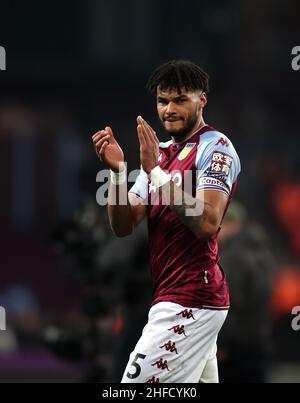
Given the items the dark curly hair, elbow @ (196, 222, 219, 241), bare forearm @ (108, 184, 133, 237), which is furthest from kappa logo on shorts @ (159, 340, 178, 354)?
the dark curly hair

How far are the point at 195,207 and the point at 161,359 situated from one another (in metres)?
0.89

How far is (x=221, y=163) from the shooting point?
276 inches

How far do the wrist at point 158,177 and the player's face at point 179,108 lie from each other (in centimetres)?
38

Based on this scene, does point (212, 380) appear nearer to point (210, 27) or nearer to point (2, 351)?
point (2, 351)

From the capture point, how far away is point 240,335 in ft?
35.0

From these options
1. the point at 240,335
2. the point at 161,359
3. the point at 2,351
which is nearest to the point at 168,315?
the point at 161,359

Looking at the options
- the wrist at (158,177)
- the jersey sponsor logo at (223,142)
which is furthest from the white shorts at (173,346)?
the jersey sponsor logo at (223,142)

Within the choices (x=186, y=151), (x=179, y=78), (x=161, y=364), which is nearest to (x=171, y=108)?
(x=179, y=78)

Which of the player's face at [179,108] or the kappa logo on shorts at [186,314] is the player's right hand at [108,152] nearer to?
the player's face at [179,108]

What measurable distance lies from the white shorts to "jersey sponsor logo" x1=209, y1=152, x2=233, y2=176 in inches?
31.7

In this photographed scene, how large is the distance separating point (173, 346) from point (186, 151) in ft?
3.77

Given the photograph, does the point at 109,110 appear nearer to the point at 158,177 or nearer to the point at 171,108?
the point at 171,108

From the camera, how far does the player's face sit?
707 cm

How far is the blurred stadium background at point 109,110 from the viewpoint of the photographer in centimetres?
1881
